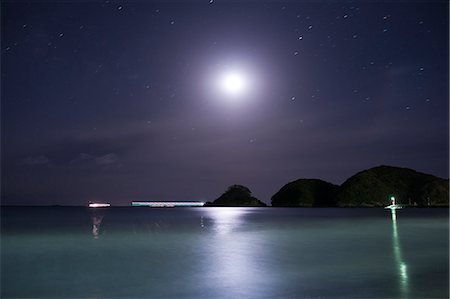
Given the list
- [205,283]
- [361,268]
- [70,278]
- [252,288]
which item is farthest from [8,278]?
[361,268]

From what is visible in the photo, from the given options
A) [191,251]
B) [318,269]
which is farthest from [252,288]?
[191,251]

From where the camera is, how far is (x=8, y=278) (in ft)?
59.7

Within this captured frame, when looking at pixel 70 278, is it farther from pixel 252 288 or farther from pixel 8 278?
pixel 252 288

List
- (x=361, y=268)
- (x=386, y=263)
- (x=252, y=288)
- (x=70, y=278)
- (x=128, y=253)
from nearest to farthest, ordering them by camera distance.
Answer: (x=252, y=288) → (x=70, y=278) → (x=361, y=268) → (x=386, y=263) → (x=128, y=253)

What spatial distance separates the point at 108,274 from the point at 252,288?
7.70m

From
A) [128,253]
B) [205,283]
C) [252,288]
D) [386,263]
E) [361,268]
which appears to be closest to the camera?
[252,288]

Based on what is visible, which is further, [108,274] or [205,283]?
[108,274]

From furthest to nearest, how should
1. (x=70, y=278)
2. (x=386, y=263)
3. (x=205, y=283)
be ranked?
(x=386, y=263) → (x=70, y=278) → (x=205, y=283)

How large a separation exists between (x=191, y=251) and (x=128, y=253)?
4.47 m

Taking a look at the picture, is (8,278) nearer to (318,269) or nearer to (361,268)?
(318,269)

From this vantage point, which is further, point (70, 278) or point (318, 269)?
point (318, 269)

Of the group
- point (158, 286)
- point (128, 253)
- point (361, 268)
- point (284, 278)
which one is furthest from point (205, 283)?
point (128, 253)

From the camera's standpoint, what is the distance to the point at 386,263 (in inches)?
829

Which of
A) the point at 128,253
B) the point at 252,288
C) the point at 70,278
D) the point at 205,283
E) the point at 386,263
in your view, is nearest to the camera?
the point at 252,288
